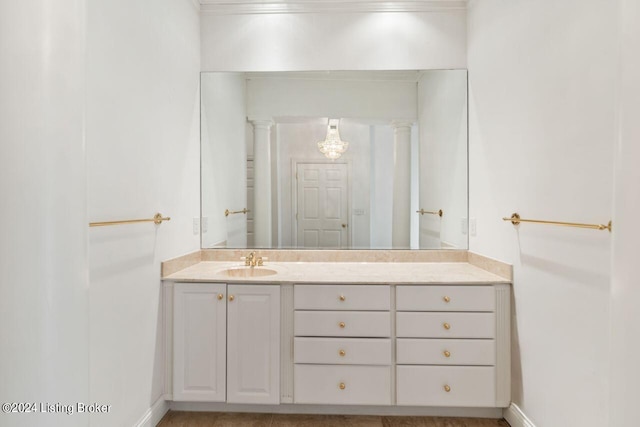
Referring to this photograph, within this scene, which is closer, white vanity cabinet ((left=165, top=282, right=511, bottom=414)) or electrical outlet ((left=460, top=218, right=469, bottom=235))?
white vanity cabinet ((left=165, top=282, right=511, bottom=414))

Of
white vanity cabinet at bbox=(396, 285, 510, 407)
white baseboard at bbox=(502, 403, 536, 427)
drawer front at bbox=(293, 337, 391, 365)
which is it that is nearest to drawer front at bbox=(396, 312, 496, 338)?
white vanity cabinet at bbox=(396, 285, 510, 407)

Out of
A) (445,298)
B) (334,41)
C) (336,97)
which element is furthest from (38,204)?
(334,41)

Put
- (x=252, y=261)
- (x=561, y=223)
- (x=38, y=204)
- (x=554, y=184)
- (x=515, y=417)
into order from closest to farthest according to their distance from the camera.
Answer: (x=38, y=204) → (x=561, y=223) → (x=554, y=184) → (x=515, y=417) → (x=252, y=261)

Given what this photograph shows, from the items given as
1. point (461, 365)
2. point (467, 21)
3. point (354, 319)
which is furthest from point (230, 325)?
point (467, 21)

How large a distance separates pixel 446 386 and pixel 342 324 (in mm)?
648

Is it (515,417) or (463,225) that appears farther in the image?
(463,225)

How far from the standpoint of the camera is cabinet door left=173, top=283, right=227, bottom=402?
2266 mm

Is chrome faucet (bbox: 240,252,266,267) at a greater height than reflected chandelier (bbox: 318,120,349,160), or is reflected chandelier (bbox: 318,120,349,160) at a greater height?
reflected chandelier (bbox: 318,120,349,160)

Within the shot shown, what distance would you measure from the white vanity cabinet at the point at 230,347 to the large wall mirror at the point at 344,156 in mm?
713

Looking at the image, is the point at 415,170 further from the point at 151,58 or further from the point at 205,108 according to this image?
the point at 151,58

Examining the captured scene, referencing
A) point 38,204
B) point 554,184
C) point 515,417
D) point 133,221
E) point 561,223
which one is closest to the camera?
point 38,204

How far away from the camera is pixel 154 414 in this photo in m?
2.18

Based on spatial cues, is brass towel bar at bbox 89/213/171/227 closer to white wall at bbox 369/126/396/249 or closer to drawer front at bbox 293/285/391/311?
drawer front at bbox 293/285/391/311

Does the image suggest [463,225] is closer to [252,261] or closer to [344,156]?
[344,156]
